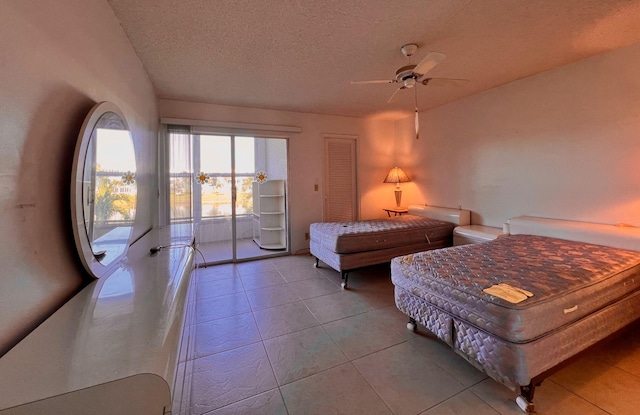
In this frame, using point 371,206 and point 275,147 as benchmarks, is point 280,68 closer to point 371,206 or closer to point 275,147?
point 275,147

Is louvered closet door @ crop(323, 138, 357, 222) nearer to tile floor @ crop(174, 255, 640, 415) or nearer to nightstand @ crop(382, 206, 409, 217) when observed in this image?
nightstand @ crop(382, 206, 409, 217)

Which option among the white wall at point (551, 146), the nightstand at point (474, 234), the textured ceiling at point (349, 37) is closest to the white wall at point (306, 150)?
the textured ceiling at point (349, 37)

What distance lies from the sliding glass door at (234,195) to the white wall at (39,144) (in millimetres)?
2556

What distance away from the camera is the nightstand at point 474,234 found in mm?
3232

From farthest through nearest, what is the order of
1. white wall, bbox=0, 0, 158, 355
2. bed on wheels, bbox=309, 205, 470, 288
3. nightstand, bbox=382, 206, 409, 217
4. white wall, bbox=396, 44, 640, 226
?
1. nightstand, bbox=382, 206, 409, 217
2. bed on wheels, bbox=309, 205, 470, 288
3. white wall, bbox=396, 44, 640, 226
4. white wall, bbox=0, 0, 158, 355

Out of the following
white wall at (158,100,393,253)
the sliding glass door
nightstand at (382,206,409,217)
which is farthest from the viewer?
nightstand at (382,206,409,217)

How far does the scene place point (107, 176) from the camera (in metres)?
1.42

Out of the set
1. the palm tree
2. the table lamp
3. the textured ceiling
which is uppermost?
the textured ceiling

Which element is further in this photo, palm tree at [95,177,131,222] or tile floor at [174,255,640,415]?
tile floor at [174,255,640,415]

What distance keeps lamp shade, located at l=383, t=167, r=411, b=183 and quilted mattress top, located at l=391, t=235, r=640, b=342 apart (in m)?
2.55

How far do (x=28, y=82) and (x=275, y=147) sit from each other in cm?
387

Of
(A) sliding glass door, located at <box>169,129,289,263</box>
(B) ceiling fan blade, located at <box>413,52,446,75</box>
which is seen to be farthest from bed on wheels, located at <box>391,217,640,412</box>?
(A) sliding glass door, located at <box>169,129,289,263</box>

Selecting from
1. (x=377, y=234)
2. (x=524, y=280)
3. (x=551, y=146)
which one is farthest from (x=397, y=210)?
(x=524, y=280)

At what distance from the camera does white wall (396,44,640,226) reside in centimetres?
244
